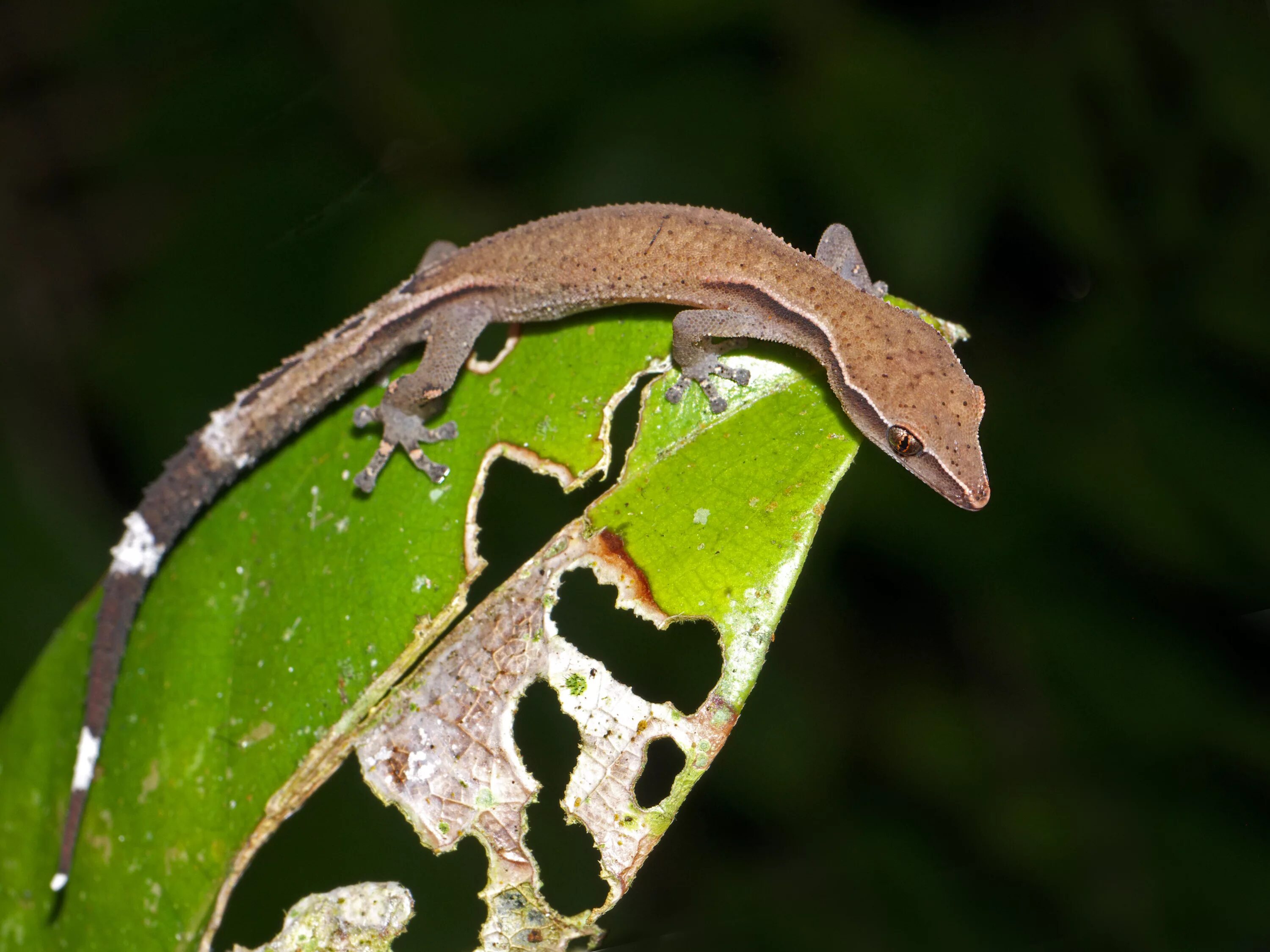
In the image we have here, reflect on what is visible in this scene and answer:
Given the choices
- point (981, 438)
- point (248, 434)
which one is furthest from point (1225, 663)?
point (248, 434)

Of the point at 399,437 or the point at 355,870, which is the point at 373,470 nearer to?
the point at 399,437

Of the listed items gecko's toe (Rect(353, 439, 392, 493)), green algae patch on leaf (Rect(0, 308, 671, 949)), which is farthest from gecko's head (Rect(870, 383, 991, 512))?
gecko's toe (Rect(353, 439, 392, 493))

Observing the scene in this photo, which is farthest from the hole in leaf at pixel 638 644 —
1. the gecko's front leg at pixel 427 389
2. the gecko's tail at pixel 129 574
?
the gecko's tail at pixel 129 574

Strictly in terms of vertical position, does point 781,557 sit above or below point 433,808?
above

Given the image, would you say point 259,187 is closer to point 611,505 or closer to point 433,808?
point 611,505

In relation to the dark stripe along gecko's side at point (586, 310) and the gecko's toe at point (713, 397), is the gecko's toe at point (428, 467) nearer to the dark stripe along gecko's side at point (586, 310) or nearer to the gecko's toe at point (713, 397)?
the dark stripe along gecko's side at point (586, 310)

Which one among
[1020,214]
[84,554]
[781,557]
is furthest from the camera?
[84,554]
